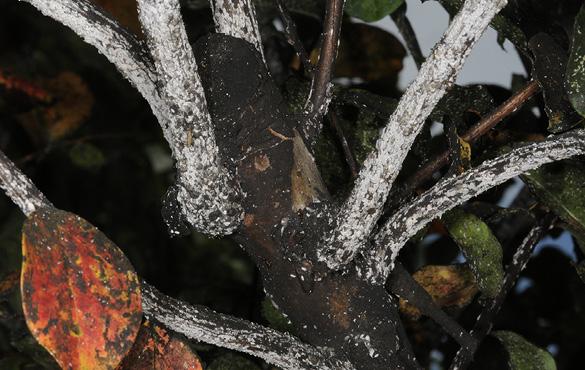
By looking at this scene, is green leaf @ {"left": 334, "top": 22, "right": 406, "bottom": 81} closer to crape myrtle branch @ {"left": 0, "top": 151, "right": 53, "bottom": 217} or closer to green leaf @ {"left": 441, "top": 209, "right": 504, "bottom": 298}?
green leaf @ {"left": 441, "top": 209, "right": 504, "bottom": 298}

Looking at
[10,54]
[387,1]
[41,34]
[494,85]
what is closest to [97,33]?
[387,1]

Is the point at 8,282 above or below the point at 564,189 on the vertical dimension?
below

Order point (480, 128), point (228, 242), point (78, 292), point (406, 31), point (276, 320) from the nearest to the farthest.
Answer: point (78, 292) < point (480, 128) < point (276, 320) < point (406, 31) < point (228, 242)

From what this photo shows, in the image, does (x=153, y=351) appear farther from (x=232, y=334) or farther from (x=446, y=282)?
Answer: (x=446, y=282)

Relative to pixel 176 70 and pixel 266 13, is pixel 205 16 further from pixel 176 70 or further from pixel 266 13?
pixel 176 70

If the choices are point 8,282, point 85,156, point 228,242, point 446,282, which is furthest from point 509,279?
point 228,242

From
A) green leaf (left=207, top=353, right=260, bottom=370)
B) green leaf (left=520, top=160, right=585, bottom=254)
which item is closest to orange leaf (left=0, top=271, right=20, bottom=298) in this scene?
green leaf (left=207, top=353, right=260, bottom=370)

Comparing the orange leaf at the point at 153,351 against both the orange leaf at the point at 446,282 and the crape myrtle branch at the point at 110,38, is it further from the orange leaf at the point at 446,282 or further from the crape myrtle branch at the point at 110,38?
the orange leaf at the point at 446,282
